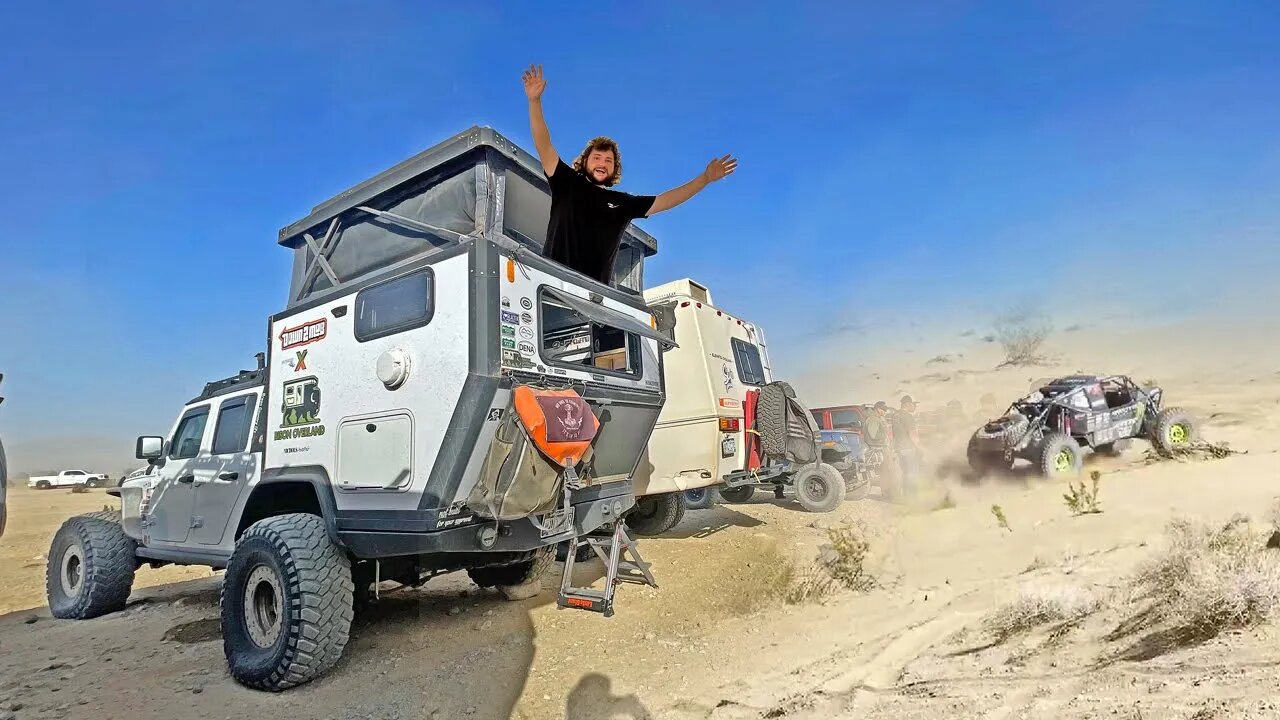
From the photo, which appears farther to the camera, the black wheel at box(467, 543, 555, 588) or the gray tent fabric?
the black wheel at box(467, 543, 555, 588)

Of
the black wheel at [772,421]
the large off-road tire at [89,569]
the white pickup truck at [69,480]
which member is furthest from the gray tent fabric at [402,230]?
the white pickup truck at [69,480]

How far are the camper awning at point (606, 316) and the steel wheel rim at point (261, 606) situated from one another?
7.75 ft

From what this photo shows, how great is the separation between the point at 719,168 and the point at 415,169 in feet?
6.42

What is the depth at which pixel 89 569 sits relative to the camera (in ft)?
18.7

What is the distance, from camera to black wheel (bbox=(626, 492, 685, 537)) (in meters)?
8.03

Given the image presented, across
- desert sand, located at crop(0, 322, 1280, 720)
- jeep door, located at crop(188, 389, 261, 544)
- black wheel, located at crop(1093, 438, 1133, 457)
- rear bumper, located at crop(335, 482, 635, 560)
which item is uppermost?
jeep door, located at crop(188, 389, 261, 544)

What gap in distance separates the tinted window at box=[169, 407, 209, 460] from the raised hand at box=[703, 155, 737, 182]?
4730 millimetres

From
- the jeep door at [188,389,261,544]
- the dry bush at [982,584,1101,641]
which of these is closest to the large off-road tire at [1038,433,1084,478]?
the dry bush at [982,584,1101,641]

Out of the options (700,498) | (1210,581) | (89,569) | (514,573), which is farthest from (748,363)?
(89,569)

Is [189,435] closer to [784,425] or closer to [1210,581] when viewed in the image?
[784,425]

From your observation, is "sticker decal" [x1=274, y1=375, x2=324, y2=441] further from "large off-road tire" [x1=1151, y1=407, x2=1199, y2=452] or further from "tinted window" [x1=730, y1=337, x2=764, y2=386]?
"large off-road tire" [x1=1151, y1=407, x2=1199, y2=452]

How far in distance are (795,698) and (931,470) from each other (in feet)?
35.1

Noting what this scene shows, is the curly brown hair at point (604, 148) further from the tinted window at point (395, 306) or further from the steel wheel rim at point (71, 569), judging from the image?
the steel wheel rim at point (71, 569)

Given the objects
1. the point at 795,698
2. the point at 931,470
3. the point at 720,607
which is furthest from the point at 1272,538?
the point at 931,470
